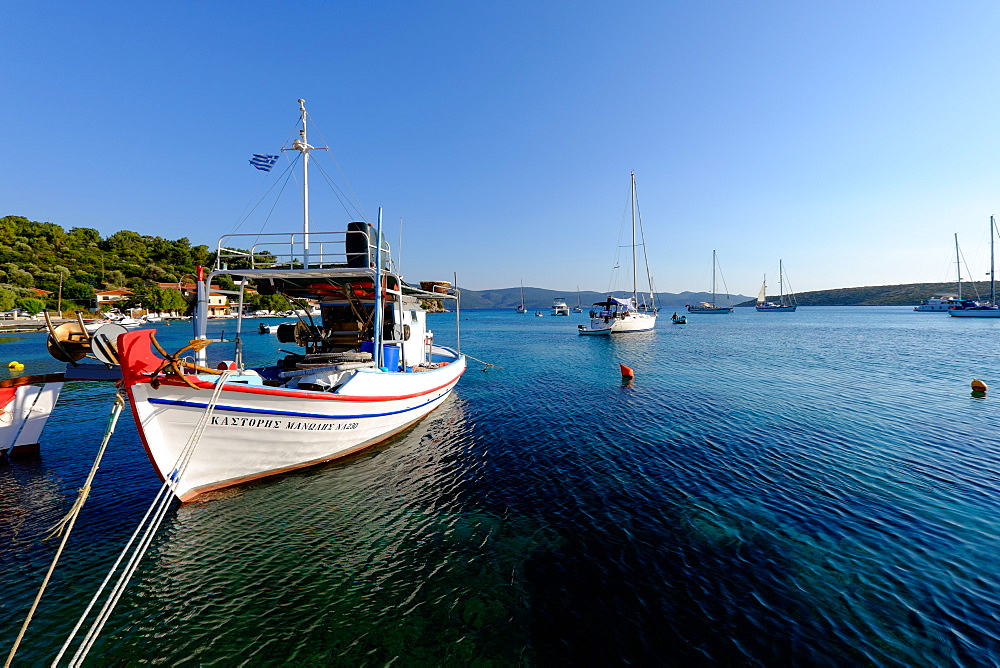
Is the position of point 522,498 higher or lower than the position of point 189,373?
lower

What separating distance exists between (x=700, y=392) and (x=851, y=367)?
16317mm

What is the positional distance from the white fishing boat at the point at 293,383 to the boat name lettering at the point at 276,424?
0.03 m

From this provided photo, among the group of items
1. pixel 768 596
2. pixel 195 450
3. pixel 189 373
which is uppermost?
pixel 189 373

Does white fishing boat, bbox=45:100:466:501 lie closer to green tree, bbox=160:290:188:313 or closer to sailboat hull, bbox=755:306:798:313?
green tree, bbox=160:290:188:313

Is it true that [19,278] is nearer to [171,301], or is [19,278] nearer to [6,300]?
[6,300]

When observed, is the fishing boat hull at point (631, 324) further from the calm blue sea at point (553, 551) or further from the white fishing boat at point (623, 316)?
the calm blue sea at point (553, 551)

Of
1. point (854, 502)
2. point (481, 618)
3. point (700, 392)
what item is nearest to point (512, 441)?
point (481, 618)

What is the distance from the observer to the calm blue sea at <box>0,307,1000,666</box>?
16.6ft

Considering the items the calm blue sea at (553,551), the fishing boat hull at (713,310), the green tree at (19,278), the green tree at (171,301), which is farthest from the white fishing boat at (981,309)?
the green tree at (19,278)

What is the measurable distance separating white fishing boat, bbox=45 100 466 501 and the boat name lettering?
0.03m

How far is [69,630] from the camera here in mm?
5164

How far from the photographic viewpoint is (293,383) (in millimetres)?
10695

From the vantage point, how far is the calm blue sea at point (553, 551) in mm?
5055

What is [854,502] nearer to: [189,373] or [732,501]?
[732,501]
